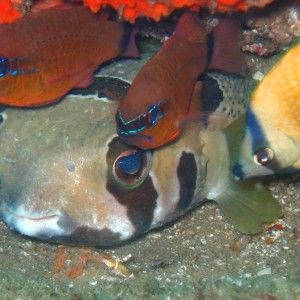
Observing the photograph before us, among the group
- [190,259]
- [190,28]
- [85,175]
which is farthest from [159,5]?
[190,259]

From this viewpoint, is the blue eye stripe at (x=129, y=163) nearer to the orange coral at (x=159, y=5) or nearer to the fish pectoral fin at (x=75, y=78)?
the fish pectoral fin at (x=75, y=78)

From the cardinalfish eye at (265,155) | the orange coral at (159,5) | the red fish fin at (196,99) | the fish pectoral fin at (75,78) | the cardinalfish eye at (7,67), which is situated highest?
the orange coral at (159,5)

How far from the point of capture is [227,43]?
3.01 m

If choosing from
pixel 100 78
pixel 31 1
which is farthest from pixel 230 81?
A: pixel 31 1

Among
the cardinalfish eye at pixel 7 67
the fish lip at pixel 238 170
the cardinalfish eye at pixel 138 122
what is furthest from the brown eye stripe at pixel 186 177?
the cardinalfish eye at pixel 7 67

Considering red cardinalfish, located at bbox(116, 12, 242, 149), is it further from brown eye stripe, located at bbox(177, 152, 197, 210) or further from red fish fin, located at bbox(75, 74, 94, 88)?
red fish fin, located at bbox(75, 74, 94, 88)

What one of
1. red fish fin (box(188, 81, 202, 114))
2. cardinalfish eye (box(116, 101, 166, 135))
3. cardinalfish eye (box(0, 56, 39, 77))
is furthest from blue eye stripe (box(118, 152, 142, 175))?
cardinalfish eye (box(0, 56, 39, 77))

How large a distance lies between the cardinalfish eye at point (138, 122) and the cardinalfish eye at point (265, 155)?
0.55 metres

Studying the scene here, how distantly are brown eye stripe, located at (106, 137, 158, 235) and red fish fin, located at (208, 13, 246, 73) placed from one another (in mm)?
925

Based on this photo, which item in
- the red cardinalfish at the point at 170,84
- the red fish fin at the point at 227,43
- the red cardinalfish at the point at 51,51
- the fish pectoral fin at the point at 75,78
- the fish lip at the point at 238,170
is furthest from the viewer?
the red fish fin at the point at 227,43

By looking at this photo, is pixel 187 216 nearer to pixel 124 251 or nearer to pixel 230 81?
pixel 124 251

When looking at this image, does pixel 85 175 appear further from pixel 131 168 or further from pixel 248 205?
pixel 248 205

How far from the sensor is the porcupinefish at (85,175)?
2.48m

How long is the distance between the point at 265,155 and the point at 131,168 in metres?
0.75
